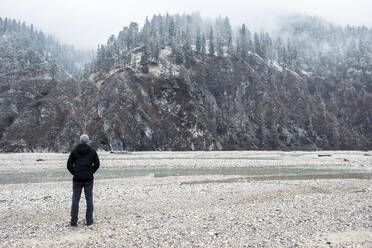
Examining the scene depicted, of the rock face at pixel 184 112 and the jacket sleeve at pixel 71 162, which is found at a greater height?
the rock face at pixel 184 112

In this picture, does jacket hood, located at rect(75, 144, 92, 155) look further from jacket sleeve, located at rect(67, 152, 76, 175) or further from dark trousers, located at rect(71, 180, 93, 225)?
dark trousers, located at rect(71, 180, 93, 225)

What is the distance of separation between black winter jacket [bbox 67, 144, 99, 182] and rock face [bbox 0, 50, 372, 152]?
3078 inches

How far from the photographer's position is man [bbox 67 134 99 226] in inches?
Answer: 462

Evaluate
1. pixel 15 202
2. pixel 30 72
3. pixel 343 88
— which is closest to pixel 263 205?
pixel 15 202

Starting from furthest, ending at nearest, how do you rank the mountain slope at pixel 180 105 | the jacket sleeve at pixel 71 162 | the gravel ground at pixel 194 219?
1. the mountain slope at pixel 180 105
2. the jacket sleeve at pixel 71 162
3. the gravel ground at pixel 194 219

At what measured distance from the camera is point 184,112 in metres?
108

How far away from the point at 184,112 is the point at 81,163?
9661 centimetres

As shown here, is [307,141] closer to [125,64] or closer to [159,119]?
[159,119]

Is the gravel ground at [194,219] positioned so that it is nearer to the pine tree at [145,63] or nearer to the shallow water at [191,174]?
the shallow water at [191,174]

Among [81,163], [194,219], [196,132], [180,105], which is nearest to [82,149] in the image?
[81,163]

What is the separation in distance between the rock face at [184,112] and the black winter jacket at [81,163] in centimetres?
7817

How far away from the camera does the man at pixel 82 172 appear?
11.7m

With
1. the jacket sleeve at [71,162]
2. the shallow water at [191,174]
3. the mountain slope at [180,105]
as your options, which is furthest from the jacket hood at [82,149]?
the mountain slope at [180,105]

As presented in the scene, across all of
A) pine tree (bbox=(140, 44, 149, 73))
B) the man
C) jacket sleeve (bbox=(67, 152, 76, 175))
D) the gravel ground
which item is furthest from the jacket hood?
pine tree (bbox=(140, 44, 149, 73))
